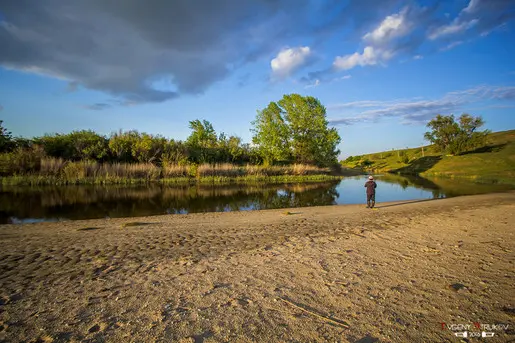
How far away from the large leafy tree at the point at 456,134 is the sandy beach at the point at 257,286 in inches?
2555

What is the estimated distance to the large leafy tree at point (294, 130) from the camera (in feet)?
146

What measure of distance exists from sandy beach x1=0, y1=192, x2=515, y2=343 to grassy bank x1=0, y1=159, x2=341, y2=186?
22360 millimetres

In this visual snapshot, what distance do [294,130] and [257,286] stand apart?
43.1 meters

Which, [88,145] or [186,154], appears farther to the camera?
[186,154]

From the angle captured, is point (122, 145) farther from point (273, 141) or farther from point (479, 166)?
point (479, 166)

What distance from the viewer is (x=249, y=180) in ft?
117

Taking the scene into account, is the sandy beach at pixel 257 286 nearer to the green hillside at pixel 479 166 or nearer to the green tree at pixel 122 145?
the green tree at pixel 122 145

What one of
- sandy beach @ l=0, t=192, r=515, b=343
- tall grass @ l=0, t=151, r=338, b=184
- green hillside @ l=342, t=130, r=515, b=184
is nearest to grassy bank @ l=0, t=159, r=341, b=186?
tall grass @ l=0, t=151, r=338, b=184

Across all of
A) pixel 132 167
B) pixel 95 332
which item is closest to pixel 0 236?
pixel 95 332

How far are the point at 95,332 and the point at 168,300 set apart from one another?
1051mm

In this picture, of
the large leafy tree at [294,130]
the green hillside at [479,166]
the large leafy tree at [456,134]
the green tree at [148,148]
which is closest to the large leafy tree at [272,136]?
the large leafy tree at [294,130]

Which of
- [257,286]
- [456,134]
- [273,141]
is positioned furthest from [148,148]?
[456,134]

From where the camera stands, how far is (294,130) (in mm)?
45938

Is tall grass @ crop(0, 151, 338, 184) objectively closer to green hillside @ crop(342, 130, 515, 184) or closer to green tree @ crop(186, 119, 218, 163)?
green tree @ crop(186, 119, 218, 163)
